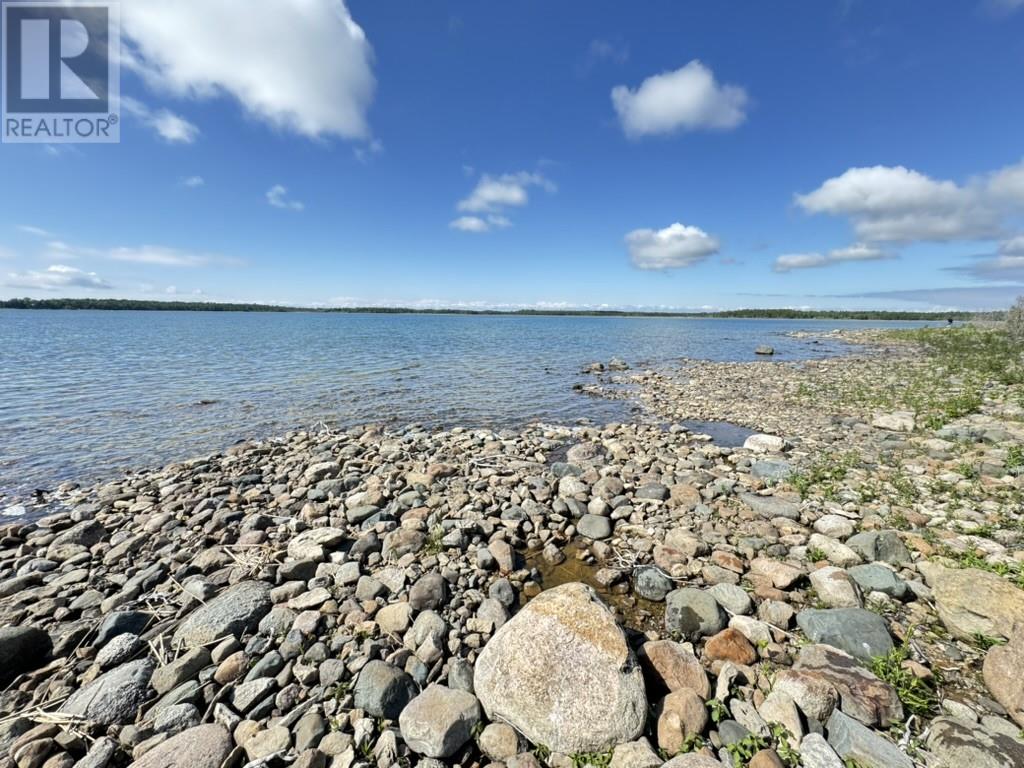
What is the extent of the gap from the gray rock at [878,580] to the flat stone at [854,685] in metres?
1.38

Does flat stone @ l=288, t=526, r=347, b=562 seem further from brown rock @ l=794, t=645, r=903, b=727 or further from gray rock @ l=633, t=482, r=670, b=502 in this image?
brown rock @ l=794, t=645, r=903, b=727

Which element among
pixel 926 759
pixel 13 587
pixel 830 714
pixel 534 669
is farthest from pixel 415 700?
pixel 13 587

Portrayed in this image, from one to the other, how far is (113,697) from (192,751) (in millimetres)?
1214

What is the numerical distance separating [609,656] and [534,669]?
2.21ft

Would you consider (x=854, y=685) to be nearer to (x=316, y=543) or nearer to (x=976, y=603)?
(x=976, y=603)

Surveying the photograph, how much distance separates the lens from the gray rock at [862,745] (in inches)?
111

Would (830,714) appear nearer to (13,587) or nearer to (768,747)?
(768,747)

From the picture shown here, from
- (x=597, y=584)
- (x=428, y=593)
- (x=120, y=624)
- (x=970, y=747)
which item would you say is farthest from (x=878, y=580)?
(x=120, y=624)

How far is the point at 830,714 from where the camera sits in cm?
321

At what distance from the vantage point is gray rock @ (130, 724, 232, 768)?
3.03 m

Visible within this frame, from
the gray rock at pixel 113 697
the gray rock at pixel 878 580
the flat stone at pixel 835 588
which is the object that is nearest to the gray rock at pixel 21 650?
the gray rock at pixel 113 697

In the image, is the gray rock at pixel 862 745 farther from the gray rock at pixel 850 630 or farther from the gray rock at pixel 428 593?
the gray rock at pixel 428 593

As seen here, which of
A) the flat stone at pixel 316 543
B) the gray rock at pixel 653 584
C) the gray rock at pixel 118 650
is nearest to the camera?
the gray rock at pixel 118 650

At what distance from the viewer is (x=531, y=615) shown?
3.76 meters
